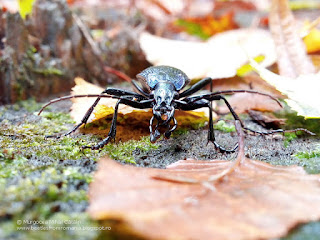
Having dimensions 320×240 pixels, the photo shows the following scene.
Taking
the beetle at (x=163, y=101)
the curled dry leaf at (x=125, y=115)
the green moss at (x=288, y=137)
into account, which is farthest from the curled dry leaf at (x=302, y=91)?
the curled dry leaf at (x=125, y=115)

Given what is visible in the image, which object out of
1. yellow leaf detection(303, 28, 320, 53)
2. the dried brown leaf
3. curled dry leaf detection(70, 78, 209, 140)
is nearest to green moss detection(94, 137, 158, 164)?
curled dry leaf detection(70, 78, 209, 140)

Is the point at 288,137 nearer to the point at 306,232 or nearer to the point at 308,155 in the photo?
the point at 308,155

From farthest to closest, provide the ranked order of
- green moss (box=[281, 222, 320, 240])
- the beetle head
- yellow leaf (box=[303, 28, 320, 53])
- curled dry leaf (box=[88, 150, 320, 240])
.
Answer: yellow leaf (box=[303, 28, 320, 53]), the beetle head, green moss (box=[281, 222, 320, 240]), curled dry leaf (box=[88, 150, 320, 240])

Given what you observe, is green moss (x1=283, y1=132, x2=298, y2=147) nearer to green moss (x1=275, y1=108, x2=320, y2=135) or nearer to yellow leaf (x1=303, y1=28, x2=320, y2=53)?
green moss (x1=275, y1=108, x2=320, y2=135)

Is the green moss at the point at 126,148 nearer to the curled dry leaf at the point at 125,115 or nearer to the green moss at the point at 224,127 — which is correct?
the curled dry leaf at the point at 125,115

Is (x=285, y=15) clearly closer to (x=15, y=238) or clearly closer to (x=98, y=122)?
(x=98, y=122)

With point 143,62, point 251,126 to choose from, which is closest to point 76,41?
point 143,62
